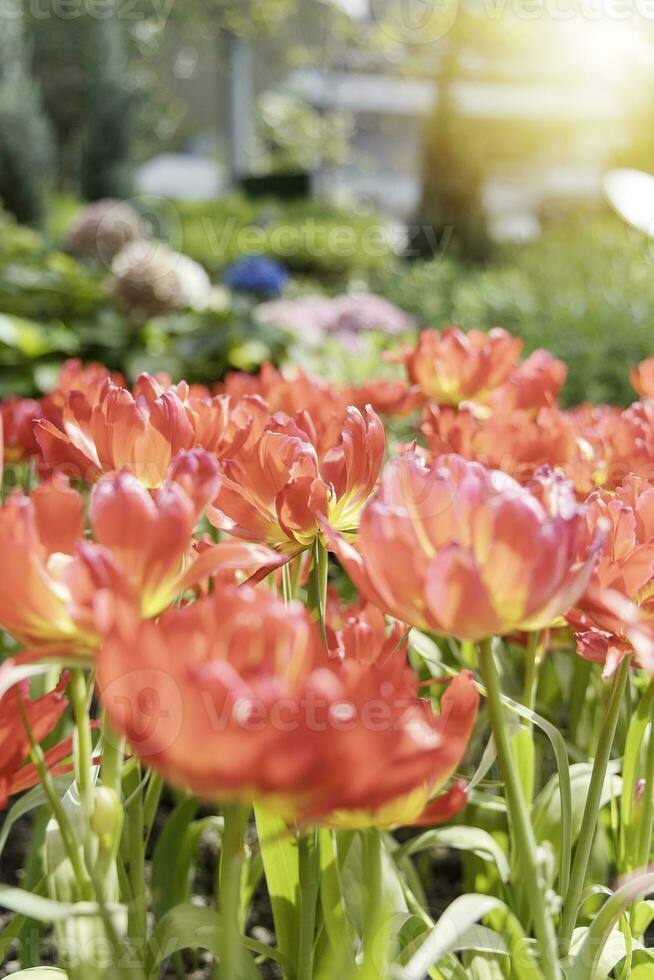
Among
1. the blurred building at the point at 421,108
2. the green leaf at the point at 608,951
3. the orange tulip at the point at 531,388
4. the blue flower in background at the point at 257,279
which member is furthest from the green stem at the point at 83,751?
the blurred building at the point at 421,108

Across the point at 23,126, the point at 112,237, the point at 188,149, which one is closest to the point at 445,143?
the point at 112,237

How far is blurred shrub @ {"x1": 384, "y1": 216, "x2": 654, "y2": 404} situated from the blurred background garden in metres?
0.02

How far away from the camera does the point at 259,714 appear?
41 cm

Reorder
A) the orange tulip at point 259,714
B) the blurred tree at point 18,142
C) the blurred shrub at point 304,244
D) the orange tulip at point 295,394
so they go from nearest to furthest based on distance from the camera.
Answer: the orange tulip at point 259,714 → the orange tulip at point 295,394 → the blurred shrub at point 304,244 → the blurred tree at point 18,142

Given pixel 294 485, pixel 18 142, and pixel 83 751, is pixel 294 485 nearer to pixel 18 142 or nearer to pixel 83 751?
pixel 83 751

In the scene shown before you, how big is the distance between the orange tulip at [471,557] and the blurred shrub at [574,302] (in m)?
3.13

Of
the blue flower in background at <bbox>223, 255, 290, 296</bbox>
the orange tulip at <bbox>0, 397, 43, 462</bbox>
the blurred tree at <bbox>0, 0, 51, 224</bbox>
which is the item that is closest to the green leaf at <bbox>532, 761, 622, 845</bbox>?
the orange tulip at <bbox>0, 397, 43, 462</bbox>

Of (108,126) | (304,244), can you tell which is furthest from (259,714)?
(108,126)

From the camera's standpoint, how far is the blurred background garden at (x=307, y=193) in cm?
385

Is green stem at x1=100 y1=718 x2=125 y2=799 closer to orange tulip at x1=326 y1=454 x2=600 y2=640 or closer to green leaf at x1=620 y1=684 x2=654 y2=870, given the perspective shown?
orange tulip at x1=326 y1=454 x2=600 y2=640

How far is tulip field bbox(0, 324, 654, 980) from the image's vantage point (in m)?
0.42

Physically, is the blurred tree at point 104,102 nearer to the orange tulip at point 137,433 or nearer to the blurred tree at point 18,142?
the blurred tree at point 18,142

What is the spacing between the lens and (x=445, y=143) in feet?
34.6

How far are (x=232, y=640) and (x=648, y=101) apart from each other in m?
11.5
